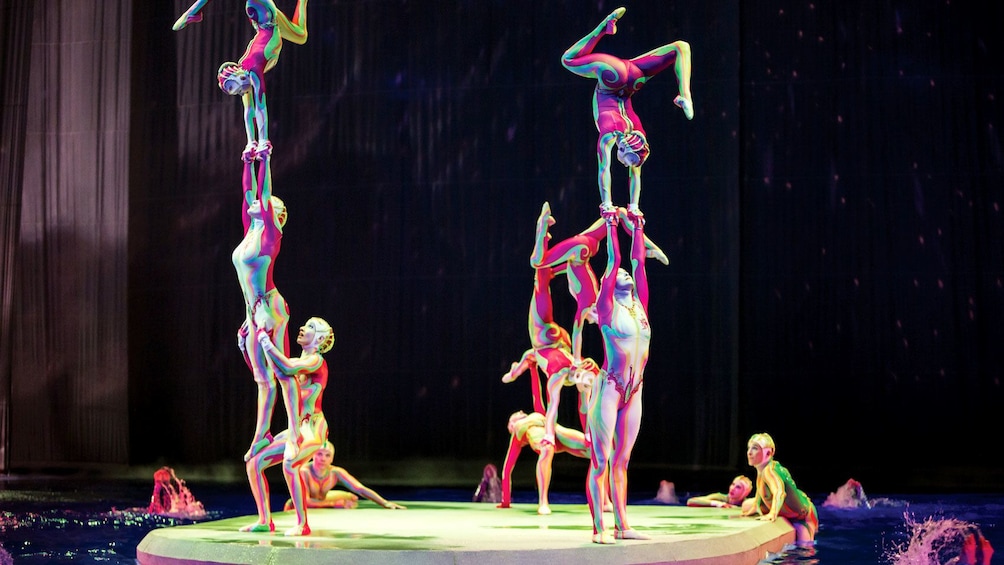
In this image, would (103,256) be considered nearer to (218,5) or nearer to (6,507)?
(218,5)

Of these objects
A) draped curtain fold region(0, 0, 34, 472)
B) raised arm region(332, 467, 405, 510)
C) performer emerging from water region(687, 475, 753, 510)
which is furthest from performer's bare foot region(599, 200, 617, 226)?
draped curtain fold region(0, 0, 34, 472)

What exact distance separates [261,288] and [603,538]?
204 centimetres

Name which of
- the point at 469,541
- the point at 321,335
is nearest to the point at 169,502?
the point at 321,335

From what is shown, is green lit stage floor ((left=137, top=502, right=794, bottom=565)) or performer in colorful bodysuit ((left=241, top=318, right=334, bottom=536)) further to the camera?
performer in colorful bodysuit ((left=241, top=318, right=334, bottom=536))

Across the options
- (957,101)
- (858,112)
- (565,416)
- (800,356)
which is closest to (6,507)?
(565,416)

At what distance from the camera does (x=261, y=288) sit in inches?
232

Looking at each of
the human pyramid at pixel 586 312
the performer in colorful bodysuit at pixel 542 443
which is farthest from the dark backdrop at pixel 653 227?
the human pyramid at pixel 586 312

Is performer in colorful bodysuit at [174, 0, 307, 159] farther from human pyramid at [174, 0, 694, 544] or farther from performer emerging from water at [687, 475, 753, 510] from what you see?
performer emerging from water at [687, 475, 753, 510]

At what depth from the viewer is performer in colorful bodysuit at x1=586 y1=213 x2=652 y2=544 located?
5.38 m

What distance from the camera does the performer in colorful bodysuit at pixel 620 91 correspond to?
554 centimetres

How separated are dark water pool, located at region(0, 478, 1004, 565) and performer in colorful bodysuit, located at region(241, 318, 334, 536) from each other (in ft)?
3.85

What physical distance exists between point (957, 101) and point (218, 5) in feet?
26.0

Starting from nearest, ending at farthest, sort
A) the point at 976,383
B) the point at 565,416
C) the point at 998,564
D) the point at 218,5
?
the point at 998,564
the point at 976,383
the point at 565,416
the point at 218,5

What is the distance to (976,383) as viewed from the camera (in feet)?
37.3
